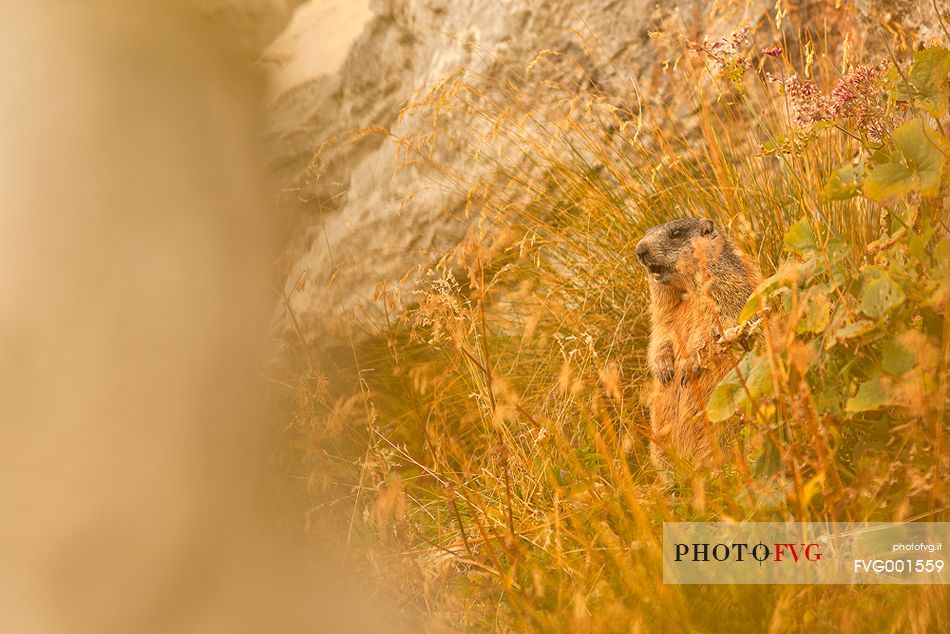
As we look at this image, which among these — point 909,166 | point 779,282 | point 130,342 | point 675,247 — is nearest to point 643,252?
point 675,247

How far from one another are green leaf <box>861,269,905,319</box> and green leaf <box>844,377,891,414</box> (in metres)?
0.12

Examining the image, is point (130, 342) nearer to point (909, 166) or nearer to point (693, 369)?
point (909, 166)

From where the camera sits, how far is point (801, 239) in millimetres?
1701

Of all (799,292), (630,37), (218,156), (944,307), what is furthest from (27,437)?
(630,37)

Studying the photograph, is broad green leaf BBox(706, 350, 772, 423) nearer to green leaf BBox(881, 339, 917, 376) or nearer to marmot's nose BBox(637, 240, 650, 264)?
green leaf BBox(881, 339, 917, 376)

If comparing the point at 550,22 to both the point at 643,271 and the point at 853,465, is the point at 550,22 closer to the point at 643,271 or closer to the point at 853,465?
the point at 643,271

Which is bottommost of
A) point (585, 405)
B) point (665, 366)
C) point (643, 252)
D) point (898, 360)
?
point (898, 360)

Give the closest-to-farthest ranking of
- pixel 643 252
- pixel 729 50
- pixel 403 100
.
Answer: pixel 729 50
pixel 643 252
pixel 403 100

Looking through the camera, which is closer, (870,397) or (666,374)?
(870,397)

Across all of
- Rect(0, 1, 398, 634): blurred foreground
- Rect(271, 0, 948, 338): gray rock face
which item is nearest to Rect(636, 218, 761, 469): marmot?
Rect(271, 0, 948, 338): gray rock face

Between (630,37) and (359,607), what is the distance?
2.85m

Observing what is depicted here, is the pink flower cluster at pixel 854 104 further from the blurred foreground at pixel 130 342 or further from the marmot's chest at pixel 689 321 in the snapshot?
the blurred foreground at pixel 130 342

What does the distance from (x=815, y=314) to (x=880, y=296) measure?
0.12 metres

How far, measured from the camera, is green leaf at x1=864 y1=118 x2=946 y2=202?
152 centimetres
